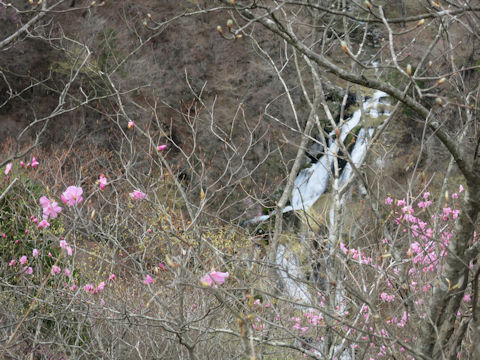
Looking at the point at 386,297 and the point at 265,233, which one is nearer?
the point at 265,233

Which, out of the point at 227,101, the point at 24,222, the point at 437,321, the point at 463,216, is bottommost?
the point at 227,101

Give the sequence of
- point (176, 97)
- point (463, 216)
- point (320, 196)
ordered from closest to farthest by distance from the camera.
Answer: point (463, 216)
point (320, 196)
point (176, 97)

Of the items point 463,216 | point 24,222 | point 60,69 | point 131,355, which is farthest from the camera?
point 60,69

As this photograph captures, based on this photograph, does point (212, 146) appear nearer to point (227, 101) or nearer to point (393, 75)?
point (227, 101)

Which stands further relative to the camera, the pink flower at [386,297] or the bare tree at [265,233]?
the pink flower at [386,297]

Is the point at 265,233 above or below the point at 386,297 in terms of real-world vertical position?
above

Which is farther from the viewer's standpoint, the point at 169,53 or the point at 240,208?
the point at 169,53

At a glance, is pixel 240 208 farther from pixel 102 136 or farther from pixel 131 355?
pixel 131 355

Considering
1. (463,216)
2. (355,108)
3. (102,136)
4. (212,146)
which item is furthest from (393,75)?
(463,216)

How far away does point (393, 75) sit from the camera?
41.2 ft

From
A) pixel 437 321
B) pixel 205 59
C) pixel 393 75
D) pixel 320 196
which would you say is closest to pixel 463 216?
pixel 437 321

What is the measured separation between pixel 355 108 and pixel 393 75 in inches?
51.2

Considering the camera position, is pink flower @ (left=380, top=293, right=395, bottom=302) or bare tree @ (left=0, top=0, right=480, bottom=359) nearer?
bare tree @ (left=0, top=0, right=480, bottom=359)

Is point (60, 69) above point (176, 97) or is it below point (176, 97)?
above
